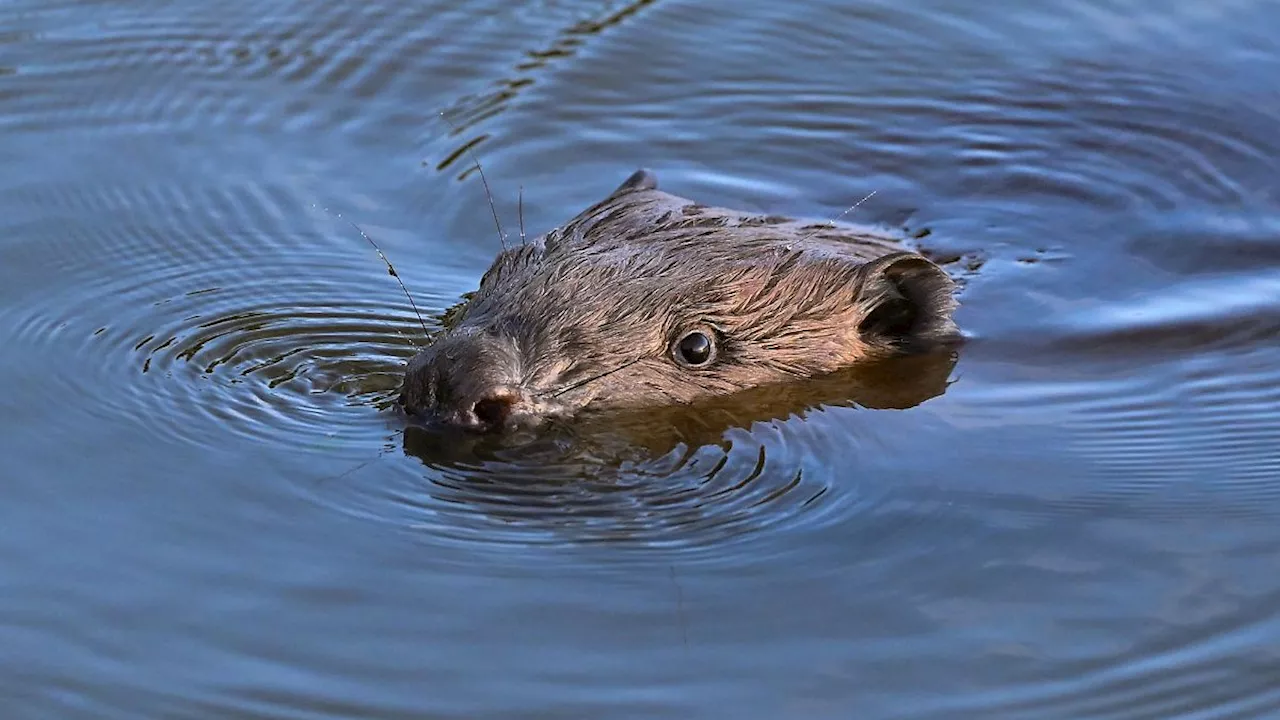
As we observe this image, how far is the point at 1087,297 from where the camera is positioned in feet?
21.9

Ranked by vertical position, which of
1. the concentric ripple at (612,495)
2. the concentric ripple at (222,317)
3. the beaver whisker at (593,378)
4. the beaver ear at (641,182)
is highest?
the beaver ear at (641,182)

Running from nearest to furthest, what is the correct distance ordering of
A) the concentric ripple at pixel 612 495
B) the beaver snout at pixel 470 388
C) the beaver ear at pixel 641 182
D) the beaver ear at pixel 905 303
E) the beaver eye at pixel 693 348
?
the concentric ripple at pixel 612 495 < the beaver snout at pixel 470 388 < the beaver eye at pixel 693 348 < the beaver ear at pixel 905 303 < the beaver ear at pixel 641 182

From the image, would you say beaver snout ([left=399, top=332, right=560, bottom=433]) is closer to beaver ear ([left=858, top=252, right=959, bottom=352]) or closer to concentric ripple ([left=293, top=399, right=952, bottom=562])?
concentric ripple ([left=293, top=399, right=952, bottom=562])

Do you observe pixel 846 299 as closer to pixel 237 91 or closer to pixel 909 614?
pixel 909 614

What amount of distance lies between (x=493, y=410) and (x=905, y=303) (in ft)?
5.27

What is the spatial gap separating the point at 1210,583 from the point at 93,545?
2655mm

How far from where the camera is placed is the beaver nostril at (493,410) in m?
5.16

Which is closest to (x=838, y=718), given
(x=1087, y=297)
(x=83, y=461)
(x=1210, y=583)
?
(x=1210, y=583)

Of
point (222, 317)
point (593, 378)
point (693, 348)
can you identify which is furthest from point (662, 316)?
point (222, 317)

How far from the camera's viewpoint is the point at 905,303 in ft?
20.4

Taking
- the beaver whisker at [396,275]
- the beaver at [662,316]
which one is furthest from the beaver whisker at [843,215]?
the beaver whisker at [396,275]

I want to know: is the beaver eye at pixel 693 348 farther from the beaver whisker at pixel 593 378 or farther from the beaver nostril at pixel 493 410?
the beaver nostril at pixel 493 410

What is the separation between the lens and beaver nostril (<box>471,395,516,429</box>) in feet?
16.9

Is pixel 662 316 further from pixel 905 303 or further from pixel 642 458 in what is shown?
pixel 905 303
